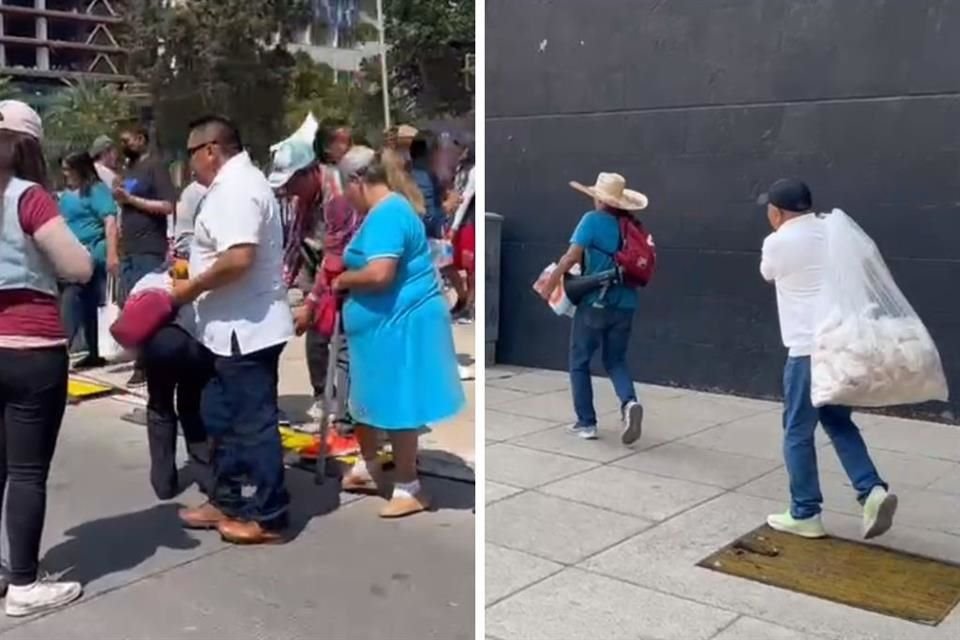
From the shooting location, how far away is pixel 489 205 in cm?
529

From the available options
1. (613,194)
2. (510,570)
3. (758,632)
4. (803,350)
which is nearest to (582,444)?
(613,194)

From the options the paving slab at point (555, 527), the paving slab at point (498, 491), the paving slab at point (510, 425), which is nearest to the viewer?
the paving slab at point (555, 527)

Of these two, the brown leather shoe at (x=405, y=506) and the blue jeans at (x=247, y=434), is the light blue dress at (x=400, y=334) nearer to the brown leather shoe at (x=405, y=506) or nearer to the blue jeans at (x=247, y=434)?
the brown leather shoe at (x=405, y=506)

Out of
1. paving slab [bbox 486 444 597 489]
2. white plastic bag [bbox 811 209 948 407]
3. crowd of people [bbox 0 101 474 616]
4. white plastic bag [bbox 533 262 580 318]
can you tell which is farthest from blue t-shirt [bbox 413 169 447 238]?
white plastic bag [bbox 533 262 580 318]

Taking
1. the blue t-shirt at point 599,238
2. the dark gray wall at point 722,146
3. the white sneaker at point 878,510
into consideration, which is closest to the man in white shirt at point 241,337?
the white sneaker at point 878,510

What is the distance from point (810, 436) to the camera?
3717 millimetres

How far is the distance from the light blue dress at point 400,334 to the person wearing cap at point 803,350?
1713 mm

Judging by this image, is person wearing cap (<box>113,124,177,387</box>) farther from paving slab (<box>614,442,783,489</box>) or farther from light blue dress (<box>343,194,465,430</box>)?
paving slab (<box>614,442,783,489</box>)

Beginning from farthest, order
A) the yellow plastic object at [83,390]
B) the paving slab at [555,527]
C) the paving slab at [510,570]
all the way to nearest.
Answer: the paving slab at [555,527]
the paving slab at [510,570]
the yellow plastic object at [83,390]

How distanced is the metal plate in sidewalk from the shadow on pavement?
180 centimetres

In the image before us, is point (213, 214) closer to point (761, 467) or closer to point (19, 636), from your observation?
point (19, 636)

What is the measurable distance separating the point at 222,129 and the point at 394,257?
434 mm

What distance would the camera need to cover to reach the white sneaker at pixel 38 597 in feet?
7.89

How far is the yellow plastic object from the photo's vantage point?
249 cm
